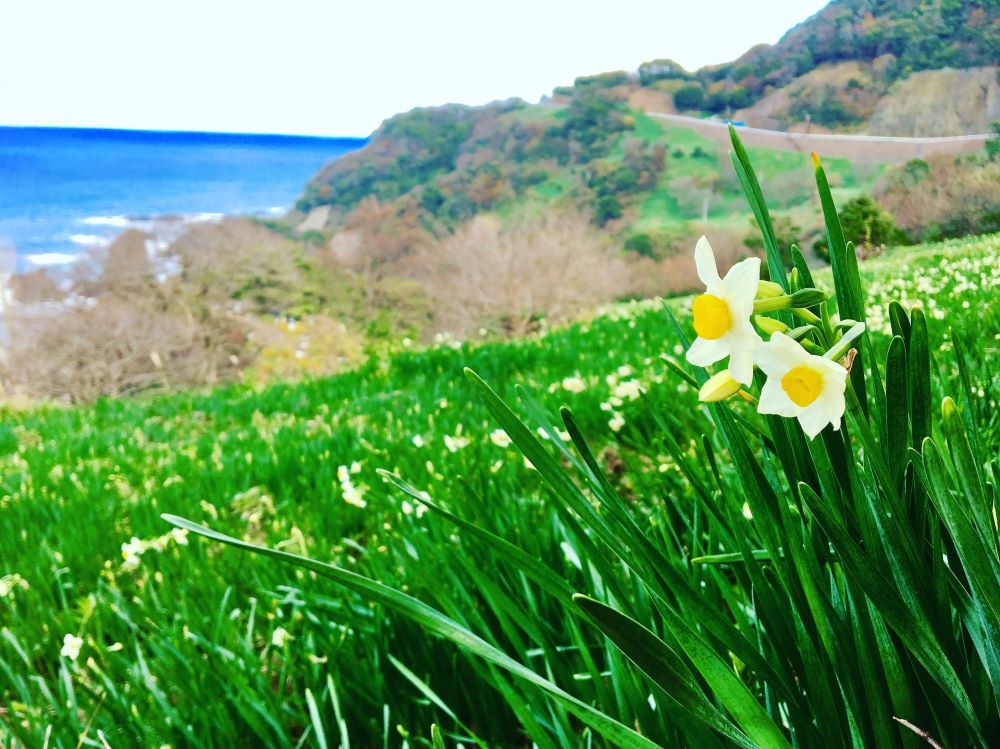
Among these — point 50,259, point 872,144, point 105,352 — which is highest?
point 872,144

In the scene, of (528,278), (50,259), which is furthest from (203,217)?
(528,278)

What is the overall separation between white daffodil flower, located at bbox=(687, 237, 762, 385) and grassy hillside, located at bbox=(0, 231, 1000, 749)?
0.16 meters

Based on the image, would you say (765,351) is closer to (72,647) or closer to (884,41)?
(72,647)

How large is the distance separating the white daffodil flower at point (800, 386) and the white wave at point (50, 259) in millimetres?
10690

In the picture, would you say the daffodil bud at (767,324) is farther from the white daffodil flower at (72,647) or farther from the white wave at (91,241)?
the white wave at (91,241)

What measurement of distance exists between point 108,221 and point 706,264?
43.8 feet

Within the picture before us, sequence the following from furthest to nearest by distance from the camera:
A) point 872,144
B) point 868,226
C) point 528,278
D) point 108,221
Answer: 1. point 108,221
2. point 528,278
3. point 872,144
4. point 868,226

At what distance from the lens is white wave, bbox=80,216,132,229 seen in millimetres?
Answer: 10773

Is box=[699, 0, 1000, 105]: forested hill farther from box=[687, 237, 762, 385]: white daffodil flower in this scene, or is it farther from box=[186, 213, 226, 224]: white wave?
box=[186, 213, 226, 224]: white wave

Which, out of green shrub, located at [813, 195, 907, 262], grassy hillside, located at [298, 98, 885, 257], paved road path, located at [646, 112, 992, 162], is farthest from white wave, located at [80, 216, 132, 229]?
green shrub, located at [813, 195, 907, 262]

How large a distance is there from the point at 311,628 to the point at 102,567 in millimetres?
848

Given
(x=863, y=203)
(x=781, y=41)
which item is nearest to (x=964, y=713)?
(x=863, y=203)

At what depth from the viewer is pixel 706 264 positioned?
0.97ft

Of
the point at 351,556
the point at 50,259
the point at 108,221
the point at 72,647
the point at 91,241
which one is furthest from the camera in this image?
the point at 108,221
